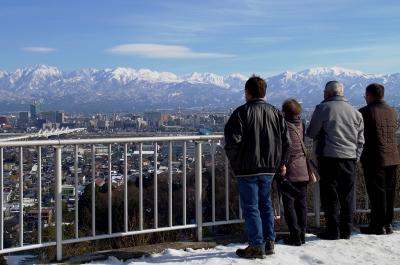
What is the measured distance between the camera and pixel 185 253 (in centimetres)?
616

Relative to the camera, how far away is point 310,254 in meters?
5.94

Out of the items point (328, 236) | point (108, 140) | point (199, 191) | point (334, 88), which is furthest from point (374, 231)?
point (108, 140)

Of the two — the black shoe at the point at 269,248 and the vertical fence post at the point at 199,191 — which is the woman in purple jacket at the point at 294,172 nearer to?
the black shoe at the point at 269,248

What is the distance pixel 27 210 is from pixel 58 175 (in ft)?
1.78

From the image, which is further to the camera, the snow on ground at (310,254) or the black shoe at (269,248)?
the black shoe at (269,248)

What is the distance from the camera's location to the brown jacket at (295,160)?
20.5ft

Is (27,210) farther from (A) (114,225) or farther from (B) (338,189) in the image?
(B) (338,189)

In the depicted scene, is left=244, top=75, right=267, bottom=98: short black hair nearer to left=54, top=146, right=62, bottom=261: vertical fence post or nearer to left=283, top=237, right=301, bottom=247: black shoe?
left=283, top=237, right=301, bottom=247: black shoe

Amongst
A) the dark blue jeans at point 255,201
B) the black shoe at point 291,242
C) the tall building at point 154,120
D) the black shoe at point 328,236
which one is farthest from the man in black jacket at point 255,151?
the tall building at point 154,120

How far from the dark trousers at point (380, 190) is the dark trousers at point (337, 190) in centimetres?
41

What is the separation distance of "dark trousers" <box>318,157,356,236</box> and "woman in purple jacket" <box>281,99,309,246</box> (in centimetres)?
35

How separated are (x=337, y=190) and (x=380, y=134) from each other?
91 centimetres

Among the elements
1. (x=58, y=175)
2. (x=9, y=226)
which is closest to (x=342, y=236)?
(x=58, y=175)

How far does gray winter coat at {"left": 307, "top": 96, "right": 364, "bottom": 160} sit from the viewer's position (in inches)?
253
